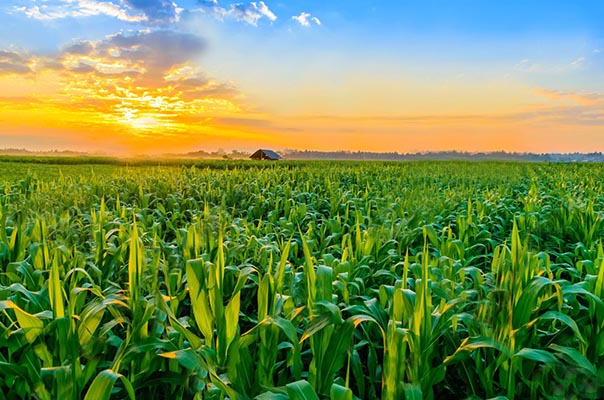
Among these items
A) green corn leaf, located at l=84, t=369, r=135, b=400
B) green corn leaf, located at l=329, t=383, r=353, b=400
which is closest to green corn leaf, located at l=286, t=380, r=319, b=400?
green corn leaf, located at l=329, t=383, r=353, b=400

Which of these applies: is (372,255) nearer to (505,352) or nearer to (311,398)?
(505,352)

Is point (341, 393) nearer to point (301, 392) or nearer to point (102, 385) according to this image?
point (301, 392)

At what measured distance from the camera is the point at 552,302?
8.01 ft

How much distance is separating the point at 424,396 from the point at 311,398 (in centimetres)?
65

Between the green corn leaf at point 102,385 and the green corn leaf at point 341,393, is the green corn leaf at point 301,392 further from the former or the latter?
the green corn leaf at point 102,385

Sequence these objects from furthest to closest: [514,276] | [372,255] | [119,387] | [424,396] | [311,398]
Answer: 1. [372,255]
2. [514,276]
3. [119,387]
4. [424,396]
5. [311,398]

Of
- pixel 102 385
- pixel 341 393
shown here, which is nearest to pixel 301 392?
pixel 341 393

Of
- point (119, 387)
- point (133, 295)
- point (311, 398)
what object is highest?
point (133, 295)

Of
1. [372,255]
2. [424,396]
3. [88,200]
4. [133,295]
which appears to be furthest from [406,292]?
[88,200]

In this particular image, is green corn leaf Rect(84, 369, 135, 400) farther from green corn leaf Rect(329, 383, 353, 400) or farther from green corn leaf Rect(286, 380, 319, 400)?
green corn leaf Rect(329, 383, 353, 400)

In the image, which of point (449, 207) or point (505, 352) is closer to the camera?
point (505, 352)

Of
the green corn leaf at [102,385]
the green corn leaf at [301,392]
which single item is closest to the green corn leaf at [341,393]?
the green corn leaf at [301,392]

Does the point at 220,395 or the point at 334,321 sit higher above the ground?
the point at 334,321

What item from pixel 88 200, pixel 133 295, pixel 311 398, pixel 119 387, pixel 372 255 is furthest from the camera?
pixel 88 200
